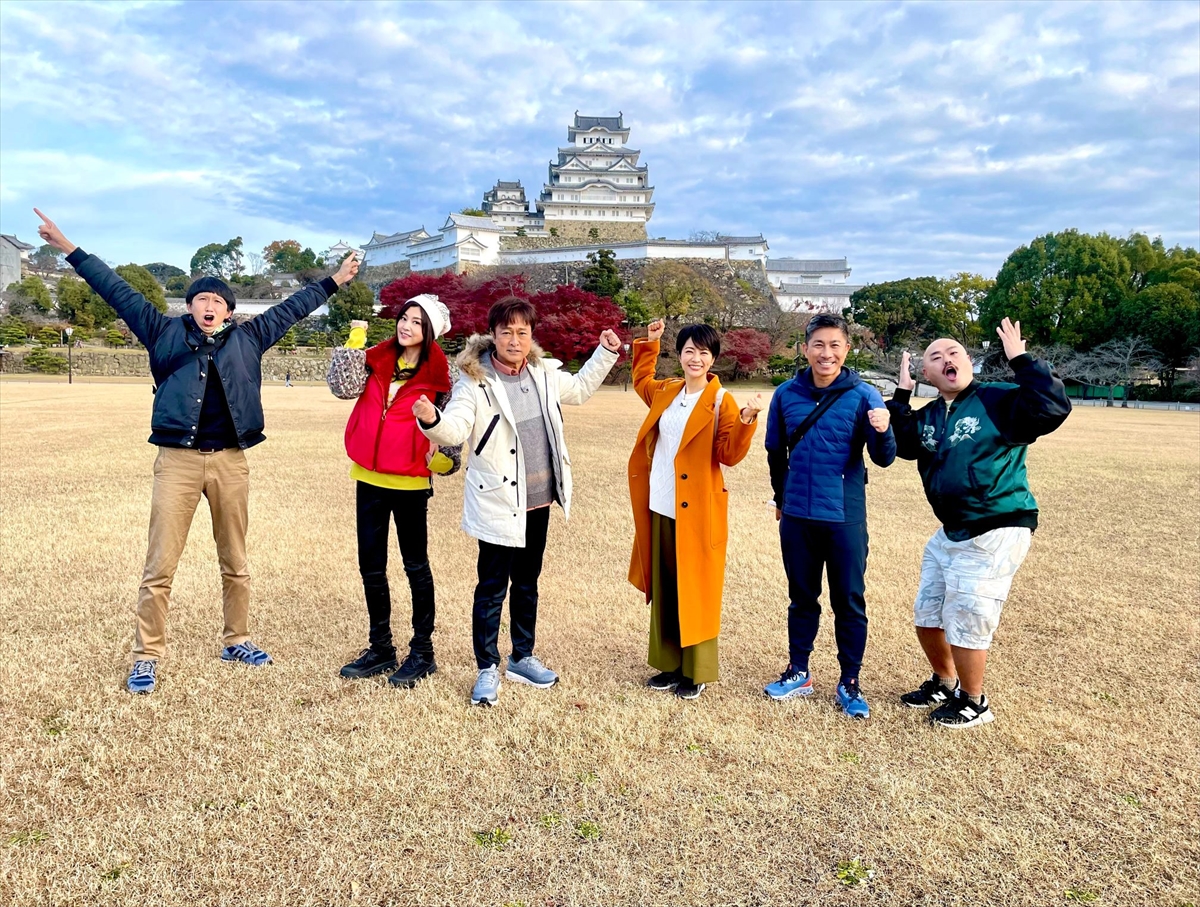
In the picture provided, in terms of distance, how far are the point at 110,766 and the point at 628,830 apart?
83.1 inches

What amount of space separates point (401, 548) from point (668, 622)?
142 centimetres

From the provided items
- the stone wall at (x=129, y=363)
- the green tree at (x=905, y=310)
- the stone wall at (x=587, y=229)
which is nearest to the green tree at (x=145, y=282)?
the stone wall at (x=129, y=363)

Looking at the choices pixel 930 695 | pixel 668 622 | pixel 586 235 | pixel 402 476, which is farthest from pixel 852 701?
pixel 586 235

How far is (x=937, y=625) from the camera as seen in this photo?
11.1ft

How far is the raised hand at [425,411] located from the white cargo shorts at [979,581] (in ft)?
8.07

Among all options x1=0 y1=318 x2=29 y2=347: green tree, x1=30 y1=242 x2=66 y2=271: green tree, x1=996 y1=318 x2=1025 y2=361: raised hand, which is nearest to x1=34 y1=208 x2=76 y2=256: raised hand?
x1=996 y1=318 x2=1025 y2=361: raised hand

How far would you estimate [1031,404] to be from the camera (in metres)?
2.89

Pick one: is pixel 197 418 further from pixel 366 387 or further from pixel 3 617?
pixel 3 617

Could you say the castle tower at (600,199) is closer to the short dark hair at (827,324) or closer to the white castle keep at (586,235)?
the white castle keep at (586,235)

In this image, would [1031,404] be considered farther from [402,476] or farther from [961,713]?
[402,476]

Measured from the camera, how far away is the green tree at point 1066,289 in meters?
35.3

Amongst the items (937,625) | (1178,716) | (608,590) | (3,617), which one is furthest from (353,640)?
(1178,716)

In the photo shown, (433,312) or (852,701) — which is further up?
(433,312)

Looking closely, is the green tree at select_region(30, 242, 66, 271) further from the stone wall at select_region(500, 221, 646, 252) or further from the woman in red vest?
the woman in red vest
